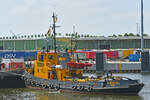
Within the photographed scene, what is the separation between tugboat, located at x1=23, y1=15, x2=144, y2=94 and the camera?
38.9 meters

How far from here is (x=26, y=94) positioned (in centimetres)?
4281

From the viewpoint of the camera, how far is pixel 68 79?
41844 mm

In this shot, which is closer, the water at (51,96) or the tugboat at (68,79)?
the water at (51,96)

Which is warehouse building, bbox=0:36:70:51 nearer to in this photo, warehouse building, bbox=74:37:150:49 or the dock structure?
warehouse building, bbox=74:37:150:49

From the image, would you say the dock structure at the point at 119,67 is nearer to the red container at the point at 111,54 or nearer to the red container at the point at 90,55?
the red container at the point at 90,55

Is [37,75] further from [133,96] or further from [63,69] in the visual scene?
[133,96]

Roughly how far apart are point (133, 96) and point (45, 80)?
10.3 m

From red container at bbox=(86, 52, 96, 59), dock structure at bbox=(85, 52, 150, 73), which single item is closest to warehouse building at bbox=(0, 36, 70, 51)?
red container at bbox=(86, 52, 96, 59)

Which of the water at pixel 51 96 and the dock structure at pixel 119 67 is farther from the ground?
the dock structure at pixel 119 67

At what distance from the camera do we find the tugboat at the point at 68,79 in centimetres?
3888

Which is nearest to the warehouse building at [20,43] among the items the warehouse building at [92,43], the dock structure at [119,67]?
the warehouse building at [92,43]

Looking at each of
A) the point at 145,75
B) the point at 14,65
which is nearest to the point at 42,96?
the point at 14,65

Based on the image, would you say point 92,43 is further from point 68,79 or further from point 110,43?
point 68,79

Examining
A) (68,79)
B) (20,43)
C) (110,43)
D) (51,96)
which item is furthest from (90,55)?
(51,96)
